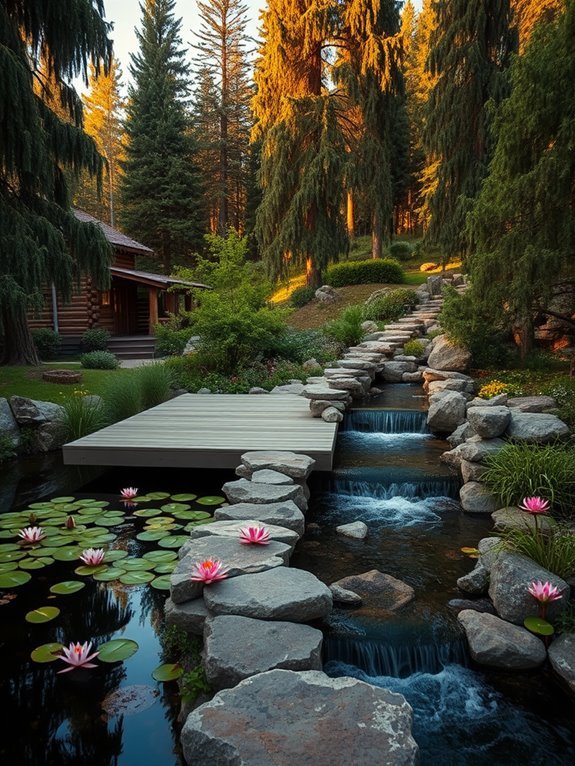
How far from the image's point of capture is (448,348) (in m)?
9.50

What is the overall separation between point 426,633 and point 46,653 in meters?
2.03

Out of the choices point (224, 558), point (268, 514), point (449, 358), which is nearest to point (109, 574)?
point (224, 558)

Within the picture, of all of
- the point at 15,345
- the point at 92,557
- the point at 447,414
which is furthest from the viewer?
the point at 15,345

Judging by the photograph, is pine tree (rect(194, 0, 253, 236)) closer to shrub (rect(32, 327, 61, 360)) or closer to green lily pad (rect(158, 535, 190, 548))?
shrub (rect(32, 327, 61, 360))

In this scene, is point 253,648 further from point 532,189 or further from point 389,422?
point 532,189

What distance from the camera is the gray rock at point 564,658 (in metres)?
2.57

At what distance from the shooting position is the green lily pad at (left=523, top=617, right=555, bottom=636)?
9.27 feet

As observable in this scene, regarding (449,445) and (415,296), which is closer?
(449,445)

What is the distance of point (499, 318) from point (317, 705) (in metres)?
6.48

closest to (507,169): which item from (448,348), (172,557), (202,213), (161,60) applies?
(448,348)

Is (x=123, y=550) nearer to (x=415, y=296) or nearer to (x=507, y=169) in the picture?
(x=507, y=169)

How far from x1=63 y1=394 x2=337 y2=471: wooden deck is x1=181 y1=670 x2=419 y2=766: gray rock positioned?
3.03 metres

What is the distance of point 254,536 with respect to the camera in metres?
3.15

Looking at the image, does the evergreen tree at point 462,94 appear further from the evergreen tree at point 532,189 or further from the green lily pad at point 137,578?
the green lily pad at point 137,578
